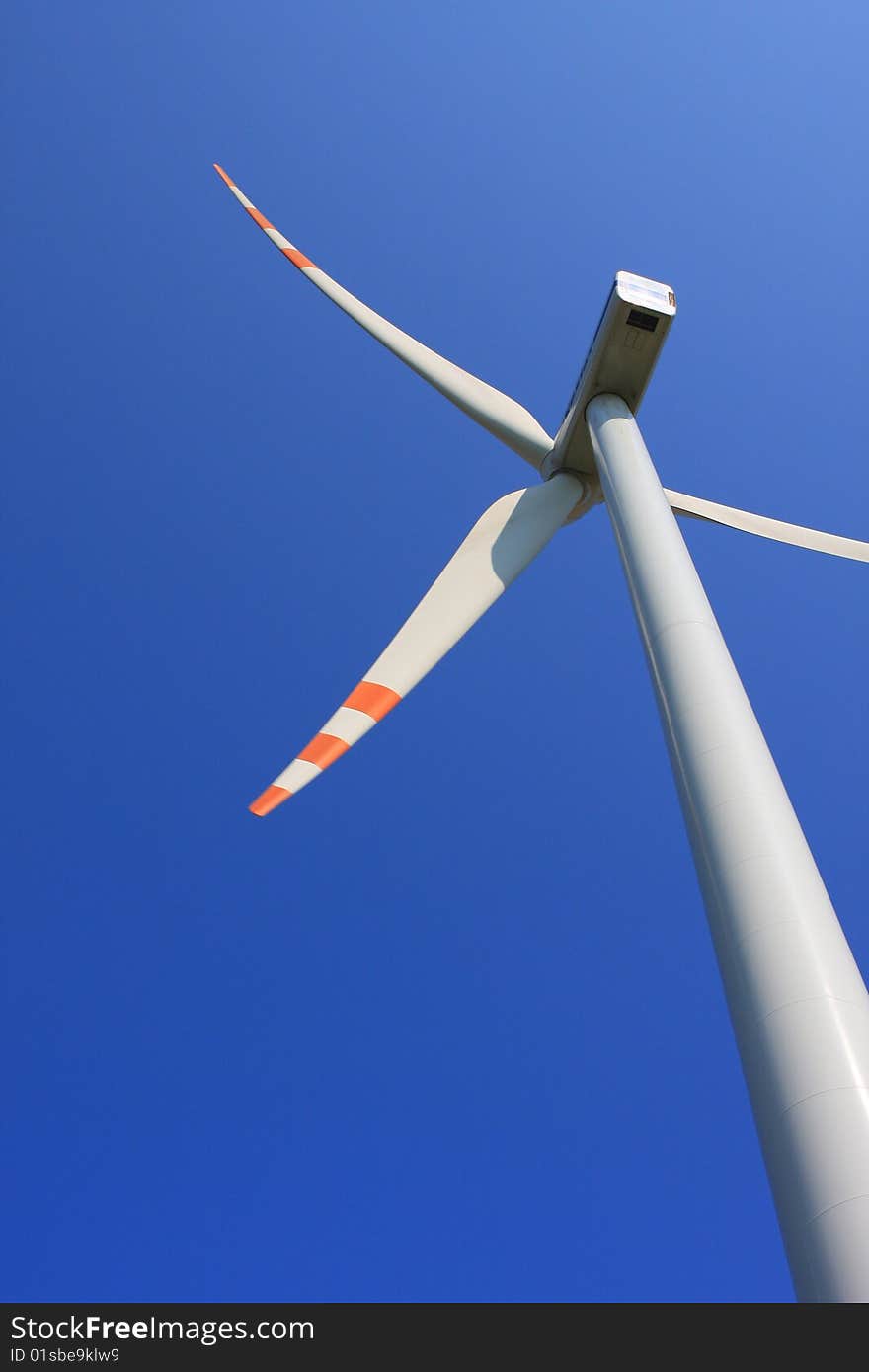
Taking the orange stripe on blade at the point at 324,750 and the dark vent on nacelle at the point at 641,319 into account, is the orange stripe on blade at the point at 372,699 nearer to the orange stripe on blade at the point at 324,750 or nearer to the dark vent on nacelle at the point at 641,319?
the orange stripe on blade at the point at 324,750

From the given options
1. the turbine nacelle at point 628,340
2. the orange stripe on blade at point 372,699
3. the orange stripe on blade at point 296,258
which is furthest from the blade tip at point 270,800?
the orange stripe on blade at point 296,258

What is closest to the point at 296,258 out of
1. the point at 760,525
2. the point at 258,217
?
the point at 258,217

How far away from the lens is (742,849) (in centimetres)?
680

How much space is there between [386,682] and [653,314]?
8.79m

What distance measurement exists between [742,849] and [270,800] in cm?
428

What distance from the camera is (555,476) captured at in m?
17.5

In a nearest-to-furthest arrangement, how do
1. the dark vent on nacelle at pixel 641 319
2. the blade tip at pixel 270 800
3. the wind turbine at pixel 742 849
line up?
the wind turbine at pixel 742 849
the blade tip at pixel 270 800
the dark vent on nacelle at pixel 641 319

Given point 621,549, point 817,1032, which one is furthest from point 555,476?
point 817,1032

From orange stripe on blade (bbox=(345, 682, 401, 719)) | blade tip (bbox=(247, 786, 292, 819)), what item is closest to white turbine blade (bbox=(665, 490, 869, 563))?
orange stripe on blade (bbox=(345, 682, 401, 719))

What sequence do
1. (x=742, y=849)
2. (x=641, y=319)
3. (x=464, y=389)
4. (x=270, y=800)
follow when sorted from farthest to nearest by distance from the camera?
(x=464, y=389)
(x=641, y=319)
(x=270, y=800)
(x=742, y=849)

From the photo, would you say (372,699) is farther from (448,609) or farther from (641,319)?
(641,319)

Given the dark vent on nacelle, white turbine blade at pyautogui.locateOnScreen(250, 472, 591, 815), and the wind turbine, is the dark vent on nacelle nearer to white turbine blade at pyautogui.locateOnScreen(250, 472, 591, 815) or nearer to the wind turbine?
→ the wind turbine

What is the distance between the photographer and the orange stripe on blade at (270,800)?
28.5 ft
